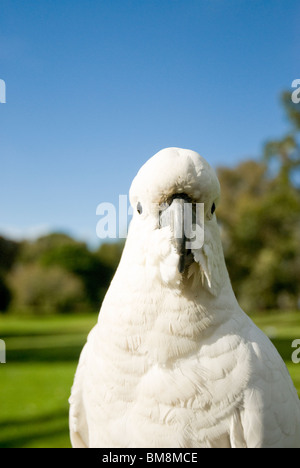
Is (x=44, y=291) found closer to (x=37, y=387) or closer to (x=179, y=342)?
(x=37, y=387)

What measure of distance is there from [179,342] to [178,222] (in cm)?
41

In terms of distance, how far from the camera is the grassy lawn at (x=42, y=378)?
4076 mm

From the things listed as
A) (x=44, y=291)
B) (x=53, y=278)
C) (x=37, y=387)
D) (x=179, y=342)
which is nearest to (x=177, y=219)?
(x=179, y=342)

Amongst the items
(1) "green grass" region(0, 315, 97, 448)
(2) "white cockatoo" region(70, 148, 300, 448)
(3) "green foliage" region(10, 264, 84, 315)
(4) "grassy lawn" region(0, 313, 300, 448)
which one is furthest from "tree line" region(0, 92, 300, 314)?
(2) "white cockatoo" region(70, 148, 300, 448)

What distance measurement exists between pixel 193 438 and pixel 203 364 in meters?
0.24

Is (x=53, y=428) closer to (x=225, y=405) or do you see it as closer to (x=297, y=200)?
(x=225, y=405)

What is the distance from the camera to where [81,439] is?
169 cm

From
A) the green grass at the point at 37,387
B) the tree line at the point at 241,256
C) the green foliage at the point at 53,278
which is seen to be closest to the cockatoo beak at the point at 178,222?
the green grass at the point at 37,387

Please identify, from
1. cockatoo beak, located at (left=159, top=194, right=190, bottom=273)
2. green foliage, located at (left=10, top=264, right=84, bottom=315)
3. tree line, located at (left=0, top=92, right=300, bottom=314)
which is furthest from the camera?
green foliage, located at (left=10, top=264, right=84, bottom=315)

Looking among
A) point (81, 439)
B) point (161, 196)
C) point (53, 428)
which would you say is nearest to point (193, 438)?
point (81, 439)

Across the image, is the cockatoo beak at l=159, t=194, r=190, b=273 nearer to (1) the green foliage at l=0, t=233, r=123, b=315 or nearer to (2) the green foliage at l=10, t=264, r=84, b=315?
(1) the green foliage at l=0, t=233, r=123, b=315

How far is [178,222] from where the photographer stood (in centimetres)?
126

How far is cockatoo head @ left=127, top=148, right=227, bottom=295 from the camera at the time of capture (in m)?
1.27

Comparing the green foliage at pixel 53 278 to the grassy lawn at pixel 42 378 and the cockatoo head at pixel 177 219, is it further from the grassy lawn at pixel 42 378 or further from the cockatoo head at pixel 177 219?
the cockatoo head at pixel 177 219
